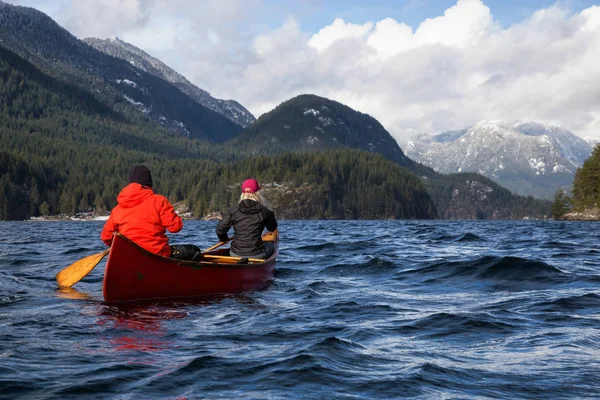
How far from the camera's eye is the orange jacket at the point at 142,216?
13922 mm

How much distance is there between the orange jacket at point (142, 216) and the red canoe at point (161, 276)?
2.18 feet

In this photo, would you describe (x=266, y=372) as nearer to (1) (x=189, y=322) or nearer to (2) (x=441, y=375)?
(2) (x=441, y=375)

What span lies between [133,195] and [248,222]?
4.37 metres

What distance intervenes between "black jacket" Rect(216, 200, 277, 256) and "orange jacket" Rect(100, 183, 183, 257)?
3.16 metres

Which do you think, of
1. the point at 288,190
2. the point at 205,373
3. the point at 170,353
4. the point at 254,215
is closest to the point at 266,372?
the point at 205,373

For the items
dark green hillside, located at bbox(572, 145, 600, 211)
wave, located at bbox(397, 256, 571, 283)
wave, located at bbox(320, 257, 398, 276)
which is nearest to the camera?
wave, located at bbox(397, 256, 571, 283)

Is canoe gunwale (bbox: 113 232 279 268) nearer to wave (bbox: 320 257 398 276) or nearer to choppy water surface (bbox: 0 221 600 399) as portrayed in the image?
choppy water surface (bbox: 0 221 600 399)

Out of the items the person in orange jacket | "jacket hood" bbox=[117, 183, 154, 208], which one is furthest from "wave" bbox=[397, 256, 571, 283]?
"jacket hood" bbox=[117, 183, 154, 208]

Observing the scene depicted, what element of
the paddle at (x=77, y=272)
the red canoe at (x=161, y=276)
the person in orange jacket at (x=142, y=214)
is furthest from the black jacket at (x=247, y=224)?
the paddle at (x=77, y=272)

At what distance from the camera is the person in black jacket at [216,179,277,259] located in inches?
673

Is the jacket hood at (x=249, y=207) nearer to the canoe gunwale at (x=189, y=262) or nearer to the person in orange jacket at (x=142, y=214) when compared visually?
the canoe gunwale at (x=189, y=262)

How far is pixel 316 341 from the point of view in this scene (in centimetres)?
1016

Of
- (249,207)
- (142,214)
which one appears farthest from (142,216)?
(249,207)

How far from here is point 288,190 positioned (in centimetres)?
19212
